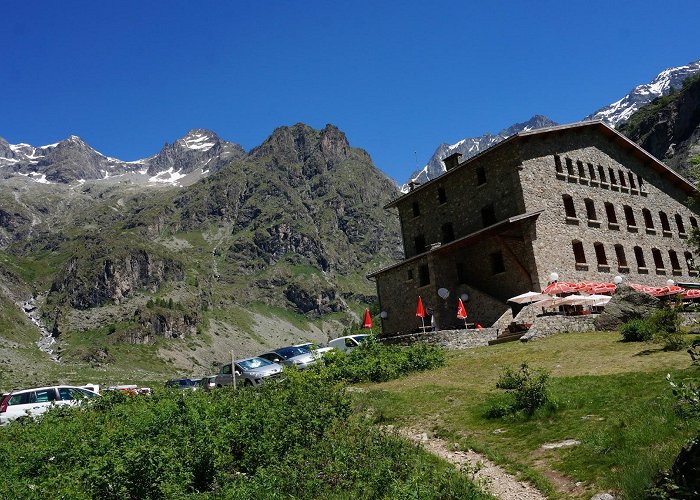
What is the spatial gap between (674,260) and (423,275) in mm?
20666

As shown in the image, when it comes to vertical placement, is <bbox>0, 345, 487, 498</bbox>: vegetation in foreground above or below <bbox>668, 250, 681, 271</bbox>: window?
below

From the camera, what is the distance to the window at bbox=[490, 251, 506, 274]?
34562 mm

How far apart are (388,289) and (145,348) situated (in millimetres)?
163732

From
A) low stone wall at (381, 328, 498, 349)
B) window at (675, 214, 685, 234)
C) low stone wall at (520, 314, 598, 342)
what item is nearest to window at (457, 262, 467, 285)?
low stone wall at (381, 328, 498, 349)

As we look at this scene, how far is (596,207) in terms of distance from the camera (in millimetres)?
37406

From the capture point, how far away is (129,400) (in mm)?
19500

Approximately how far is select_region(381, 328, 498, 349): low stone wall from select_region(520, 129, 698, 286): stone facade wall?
21.0 ft

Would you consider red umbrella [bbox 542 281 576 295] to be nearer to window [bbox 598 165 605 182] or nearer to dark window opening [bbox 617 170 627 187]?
window [bbox 598 165 605 182]

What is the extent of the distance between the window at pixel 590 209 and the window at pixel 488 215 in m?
6.77

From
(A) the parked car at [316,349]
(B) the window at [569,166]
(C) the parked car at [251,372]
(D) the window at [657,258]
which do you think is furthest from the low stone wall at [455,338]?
(D) the window at [657,258]

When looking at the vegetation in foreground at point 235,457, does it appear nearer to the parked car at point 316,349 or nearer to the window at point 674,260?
the parked car at point 316,349

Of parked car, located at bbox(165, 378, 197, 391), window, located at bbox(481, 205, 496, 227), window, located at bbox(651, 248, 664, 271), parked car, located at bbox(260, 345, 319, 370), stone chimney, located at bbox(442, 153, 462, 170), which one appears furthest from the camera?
stone chimney, located at bbox(442, 153, 462, 170)

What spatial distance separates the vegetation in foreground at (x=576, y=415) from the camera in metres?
8.16

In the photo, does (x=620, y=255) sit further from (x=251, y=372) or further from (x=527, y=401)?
(x=527, y=401)
